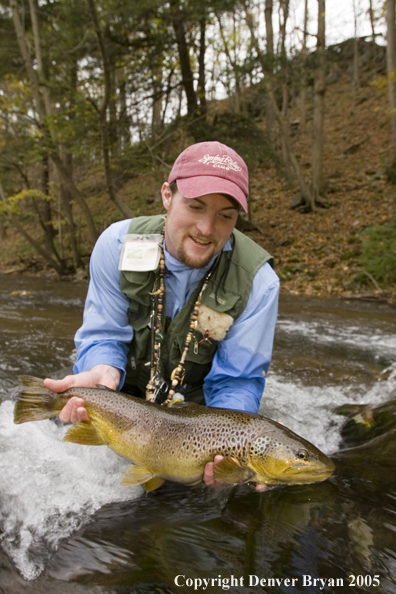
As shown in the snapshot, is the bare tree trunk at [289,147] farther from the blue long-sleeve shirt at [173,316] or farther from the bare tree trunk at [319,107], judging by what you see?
the blue long-sleeve shirt at [173,316]

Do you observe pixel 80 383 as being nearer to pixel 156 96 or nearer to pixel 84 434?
pixel 84 434

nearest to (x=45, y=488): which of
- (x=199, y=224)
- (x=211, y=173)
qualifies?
(x=199, y=224)

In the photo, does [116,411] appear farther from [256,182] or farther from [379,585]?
[256,182]

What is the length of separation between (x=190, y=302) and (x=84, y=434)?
1188 millimetres

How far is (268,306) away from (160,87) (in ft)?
41.3

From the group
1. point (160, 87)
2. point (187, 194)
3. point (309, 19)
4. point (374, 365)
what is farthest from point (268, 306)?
point (309, 19)

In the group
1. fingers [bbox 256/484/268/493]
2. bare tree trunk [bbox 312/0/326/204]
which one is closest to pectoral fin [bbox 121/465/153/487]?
fingers [bbox 256/484/268/493]

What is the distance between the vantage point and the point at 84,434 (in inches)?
107

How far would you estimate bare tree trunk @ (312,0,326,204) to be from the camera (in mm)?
14523

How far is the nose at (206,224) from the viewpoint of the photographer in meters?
2.79

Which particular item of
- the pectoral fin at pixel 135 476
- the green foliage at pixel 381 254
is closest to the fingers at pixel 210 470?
the pectoral fin at pixel 135 476

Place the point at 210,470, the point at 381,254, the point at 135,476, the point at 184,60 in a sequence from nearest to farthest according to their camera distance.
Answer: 1. the point at 210,470
2. the point at 135,476
3. the point at 381,254
4. the point at 184,60

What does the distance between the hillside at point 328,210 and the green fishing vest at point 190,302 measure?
8.19 m

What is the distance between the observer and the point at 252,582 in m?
2.24
